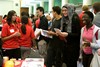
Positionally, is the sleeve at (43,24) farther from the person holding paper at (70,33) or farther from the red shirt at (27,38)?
the person holding paper at (70,33)

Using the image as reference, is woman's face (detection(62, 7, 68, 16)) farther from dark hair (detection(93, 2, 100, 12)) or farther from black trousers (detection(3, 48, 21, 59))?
black trousers (detection(3, 48, 21, 59))

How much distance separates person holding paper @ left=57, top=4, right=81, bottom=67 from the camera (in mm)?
4055

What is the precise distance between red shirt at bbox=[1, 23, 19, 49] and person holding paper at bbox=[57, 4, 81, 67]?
0.81 meters

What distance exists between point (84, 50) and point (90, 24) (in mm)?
465

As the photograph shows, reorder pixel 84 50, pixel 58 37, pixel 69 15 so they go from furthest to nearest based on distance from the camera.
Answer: pixel 58 37
pixel 69 15
pixel 84 50

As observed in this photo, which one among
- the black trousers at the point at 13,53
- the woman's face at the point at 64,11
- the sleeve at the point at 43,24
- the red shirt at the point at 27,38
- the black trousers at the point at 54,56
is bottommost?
the black trousers at the point at 54,56

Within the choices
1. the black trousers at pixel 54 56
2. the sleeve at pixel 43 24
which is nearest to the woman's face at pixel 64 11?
the black trousers at pixel 54 56

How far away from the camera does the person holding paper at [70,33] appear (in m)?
4.05

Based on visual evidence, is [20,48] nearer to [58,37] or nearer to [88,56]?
[58,37]

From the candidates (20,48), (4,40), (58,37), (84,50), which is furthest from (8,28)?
(84,50)

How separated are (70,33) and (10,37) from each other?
1.08m

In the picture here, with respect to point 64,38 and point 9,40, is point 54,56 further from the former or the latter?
point 9,40

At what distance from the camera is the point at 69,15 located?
416 cm

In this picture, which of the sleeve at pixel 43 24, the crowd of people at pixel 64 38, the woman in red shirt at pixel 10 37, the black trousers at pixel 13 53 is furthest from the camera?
the sleeve at pixel 43 24
